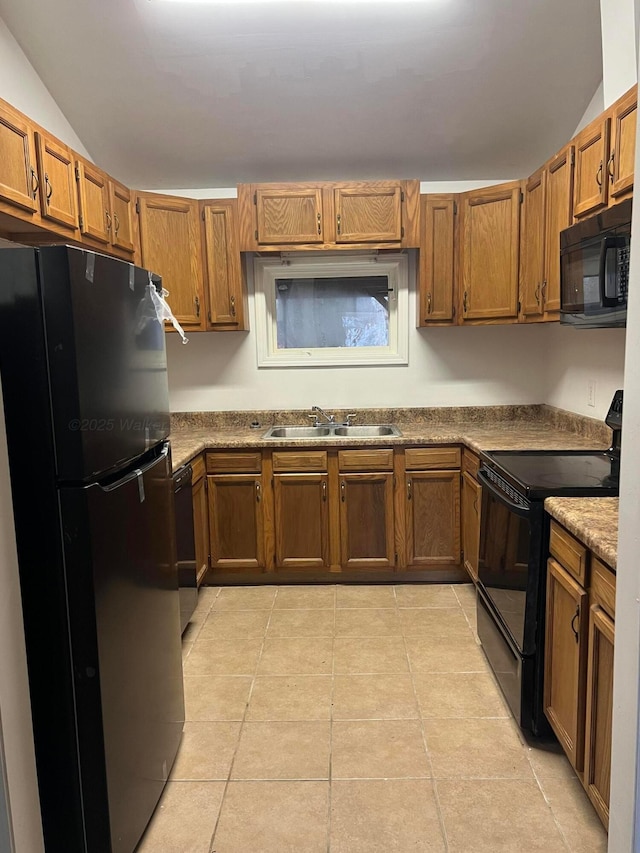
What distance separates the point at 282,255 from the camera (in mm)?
3664

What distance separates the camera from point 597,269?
7.04ft

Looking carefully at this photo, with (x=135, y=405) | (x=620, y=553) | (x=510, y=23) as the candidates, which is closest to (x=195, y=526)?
(x=135, y=405)

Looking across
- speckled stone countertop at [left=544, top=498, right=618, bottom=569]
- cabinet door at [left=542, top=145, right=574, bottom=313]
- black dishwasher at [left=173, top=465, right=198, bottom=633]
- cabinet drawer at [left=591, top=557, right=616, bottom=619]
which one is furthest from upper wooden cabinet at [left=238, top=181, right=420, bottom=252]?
cabinet drawer at [left=591, top=557, right=616, bottom=619]

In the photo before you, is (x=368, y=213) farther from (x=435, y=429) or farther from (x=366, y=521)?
(x=366, y=521)

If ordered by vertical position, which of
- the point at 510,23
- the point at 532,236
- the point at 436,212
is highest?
the point at 510,23

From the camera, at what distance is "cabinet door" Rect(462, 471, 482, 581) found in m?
3.06

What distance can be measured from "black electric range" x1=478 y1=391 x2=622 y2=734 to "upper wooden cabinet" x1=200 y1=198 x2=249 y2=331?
180 centimetres

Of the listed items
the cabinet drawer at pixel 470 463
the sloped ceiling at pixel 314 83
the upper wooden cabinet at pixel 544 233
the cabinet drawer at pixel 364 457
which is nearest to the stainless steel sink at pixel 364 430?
the cabinet drawer at pixel 364 457

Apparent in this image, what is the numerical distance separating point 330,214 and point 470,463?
1643mm

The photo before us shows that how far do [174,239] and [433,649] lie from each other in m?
2.66

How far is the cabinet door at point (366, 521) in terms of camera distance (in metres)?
3.31

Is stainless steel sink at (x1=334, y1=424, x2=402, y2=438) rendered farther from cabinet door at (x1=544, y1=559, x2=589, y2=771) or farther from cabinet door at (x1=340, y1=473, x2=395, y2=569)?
cabinet door at (x1=544, y1=559, x2=589, y2=771)

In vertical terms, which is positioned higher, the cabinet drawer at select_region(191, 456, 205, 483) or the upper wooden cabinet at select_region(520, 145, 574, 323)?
the upper wooden cabinet at select_region(520, 145, 574, 323)

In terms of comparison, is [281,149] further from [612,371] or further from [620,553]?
[620,553]
